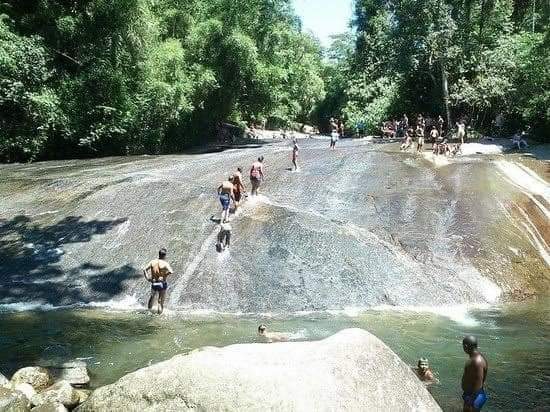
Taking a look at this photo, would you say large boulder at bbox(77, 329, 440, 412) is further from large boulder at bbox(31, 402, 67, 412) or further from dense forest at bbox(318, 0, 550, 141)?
dense forest at bbox(318, 0, 550, 141)

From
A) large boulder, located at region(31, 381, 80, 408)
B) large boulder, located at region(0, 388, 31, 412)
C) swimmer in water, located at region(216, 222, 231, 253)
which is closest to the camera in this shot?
large boulder, located at region(0, 388, 31, 412)

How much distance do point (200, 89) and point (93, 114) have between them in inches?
256

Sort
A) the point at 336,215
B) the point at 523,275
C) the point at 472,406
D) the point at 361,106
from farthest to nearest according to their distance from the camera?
the point at 361,106, the point at 336,215, the point at 523,275, the point at 472,406

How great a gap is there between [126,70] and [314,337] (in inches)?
846

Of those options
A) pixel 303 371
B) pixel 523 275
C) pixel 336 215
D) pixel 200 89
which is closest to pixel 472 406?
pixel 303 371

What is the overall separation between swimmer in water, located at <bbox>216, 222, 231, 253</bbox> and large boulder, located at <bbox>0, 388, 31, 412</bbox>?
26.6ft

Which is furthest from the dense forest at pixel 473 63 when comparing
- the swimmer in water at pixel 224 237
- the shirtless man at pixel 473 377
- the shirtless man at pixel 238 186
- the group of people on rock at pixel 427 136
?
the shirtless man at pixel 473 377

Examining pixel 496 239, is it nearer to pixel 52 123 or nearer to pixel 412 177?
pixel 412 177

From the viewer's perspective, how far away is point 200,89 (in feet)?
108

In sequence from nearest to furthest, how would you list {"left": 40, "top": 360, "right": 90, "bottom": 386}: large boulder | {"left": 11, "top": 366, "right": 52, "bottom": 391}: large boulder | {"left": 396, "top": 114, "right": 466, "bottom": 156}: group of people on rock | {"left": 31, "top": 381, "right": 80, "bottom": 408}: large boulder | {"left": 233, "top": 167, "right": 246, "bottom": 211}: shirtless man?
{"left": 31, "top": 381, "right": 80, "bottom": 408}: large boulder, {"left": 11, "top": 366, "right": 52, "bottom": 391}: large boulder, {"left": 40, "top": 360, "right": 90, "bottom": 386}: large boulder, {"left": 233, "top": 167, "right": 246, "bottom": 211}: shirtless man, {"left": 396, "top": 114, "right": 466, "bottom": 156}: group of people on rock

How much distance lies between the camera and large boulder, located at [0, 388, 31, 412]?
7579 mm

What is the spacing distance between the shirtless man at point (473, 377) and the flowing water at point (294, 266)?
1.64m

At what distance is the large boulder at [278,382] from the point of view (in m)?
5.56

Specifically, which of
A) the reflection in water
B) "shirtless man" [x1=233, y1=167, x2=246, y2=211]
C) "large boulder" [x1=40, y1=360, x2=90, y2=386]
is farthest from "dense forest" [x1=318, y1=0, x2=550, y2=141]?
"large boulder" [x1=40, y1=360, x2=90, y2=386]
